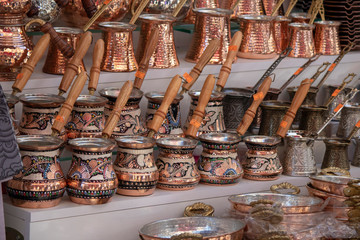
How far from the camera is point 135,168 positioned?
6.29 ft

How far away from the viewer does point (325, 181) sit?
6.86 feet

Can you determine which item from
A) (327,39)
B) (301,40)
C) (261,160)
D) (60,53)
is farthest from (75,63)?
(327,39)

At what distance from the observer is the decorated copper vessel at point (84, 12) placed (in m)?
2.34

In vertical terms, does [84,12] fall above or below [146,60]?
above

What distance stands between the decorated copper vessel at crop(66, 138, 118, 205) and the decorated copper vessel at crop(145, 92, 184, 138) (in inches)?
12.8

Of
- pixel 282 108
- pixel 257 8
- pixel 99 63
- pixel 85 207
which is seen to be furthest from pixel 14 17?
pixel 257 8

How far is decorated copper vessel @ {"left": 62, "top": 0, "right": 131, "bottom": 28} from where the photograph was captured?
7.68 ft

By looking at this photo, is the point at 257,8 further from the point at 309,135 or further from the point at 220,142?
the point at 220,142

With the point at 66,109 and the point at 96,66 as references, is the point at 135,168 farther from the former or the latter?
the point at 96,66

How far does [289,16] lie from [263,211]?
121cm

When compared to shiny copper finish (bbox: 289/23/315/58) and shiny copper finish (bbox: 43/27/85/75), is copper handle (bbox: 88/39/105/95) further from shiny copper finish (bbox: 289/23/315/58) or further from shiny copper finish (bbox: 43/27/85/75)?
shiny copper finish (bbox: 289/23/315/58)

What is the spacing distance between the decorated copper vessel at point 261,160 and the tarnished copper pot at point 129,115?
0.99 ft

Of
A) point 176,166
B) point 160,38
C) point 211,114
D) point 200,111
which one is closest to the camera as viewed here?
point 176,166

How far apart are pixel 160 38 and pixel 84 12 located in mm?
236
